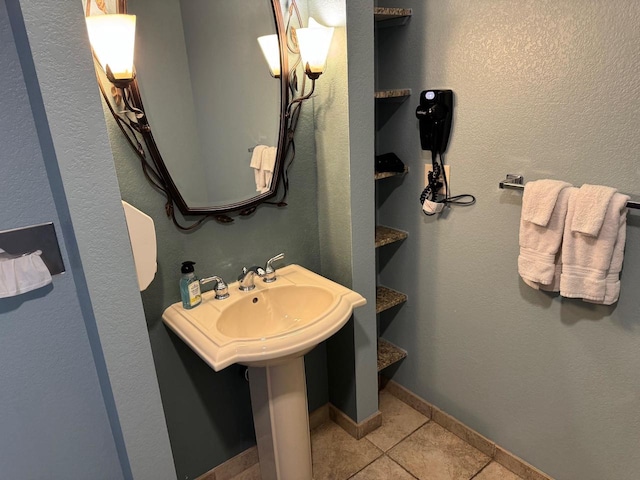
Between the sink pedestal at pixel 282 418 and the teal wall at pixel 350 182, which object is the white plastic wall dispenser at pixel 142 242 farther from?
the teal wall at pixel 350 182

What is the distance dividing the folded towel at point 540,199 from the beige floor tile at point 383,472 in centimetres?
119

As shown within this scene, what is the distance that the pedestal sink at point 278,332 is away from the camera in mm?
1347

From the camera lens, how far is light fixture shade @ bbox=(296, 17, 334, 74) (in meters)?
1.46

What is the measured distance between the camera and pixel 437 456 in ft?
6.50

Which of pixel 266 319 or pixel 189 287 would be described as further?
pixel 266 319

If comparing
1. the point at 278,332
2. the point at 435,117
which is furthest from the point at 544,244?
the point at 278,332

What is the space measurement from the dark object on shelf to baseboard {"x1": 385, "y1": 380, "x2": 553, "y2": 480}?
1.14 m

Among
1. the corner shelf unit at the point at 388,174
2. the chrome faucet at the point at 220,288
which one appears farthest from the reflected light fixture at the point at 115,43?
the corner shelf unit at the point at 388,174

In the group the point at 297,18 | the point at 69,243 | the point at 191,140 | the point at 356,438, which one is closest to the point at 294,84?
the point at 297,18

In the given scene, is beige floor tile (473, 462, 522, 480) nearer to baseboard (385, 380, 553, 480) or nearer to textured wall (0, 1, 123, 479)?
baseboard (385, 380, 553, 480)

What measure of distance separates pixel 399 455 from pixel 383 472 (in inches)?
4.8

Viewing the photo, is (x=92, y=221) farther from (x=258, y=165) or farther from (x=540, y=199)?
(x=540, y=199)

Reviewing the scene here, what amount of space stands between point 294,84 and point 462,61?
620 mm

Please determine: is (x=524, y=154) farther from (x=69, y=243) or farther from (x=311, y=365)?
(x=69, y=243)
